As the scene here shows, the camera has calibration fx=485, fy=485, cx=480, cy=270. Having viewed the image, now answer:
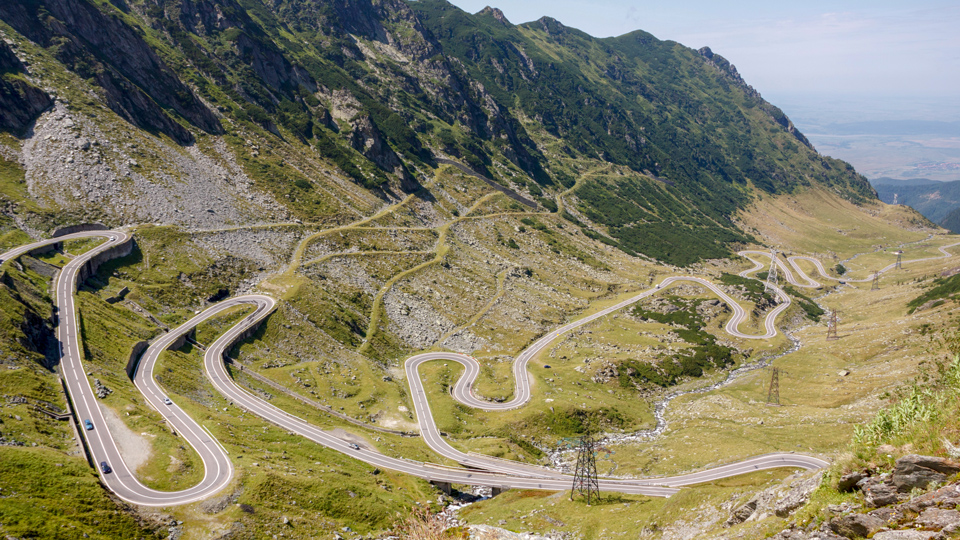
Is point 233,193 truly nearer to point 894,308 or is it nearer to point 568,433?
point 568,433

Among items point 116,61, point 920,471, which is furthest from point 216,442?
point 116,61

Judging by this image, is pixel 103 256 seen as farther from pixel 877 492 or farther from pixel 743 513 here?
pixel 877 492

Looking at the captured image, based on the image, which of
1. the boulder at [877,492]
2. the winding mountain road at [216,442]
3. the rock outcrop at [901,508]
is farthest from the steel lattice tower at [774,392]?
the boulder at [877,492]

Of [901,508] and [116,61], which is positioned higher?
[116,61]

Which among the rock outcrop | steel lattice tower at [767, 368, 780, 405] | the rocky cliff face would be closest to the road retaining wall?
the rocky cliff face

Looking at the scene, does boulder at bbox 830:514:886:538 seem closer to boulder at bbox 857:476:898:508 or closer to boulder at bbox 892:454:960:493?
boulder at bbox 857:476:898:508

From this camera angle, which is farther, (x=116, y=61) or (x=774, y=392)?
(x=116, y=61)
